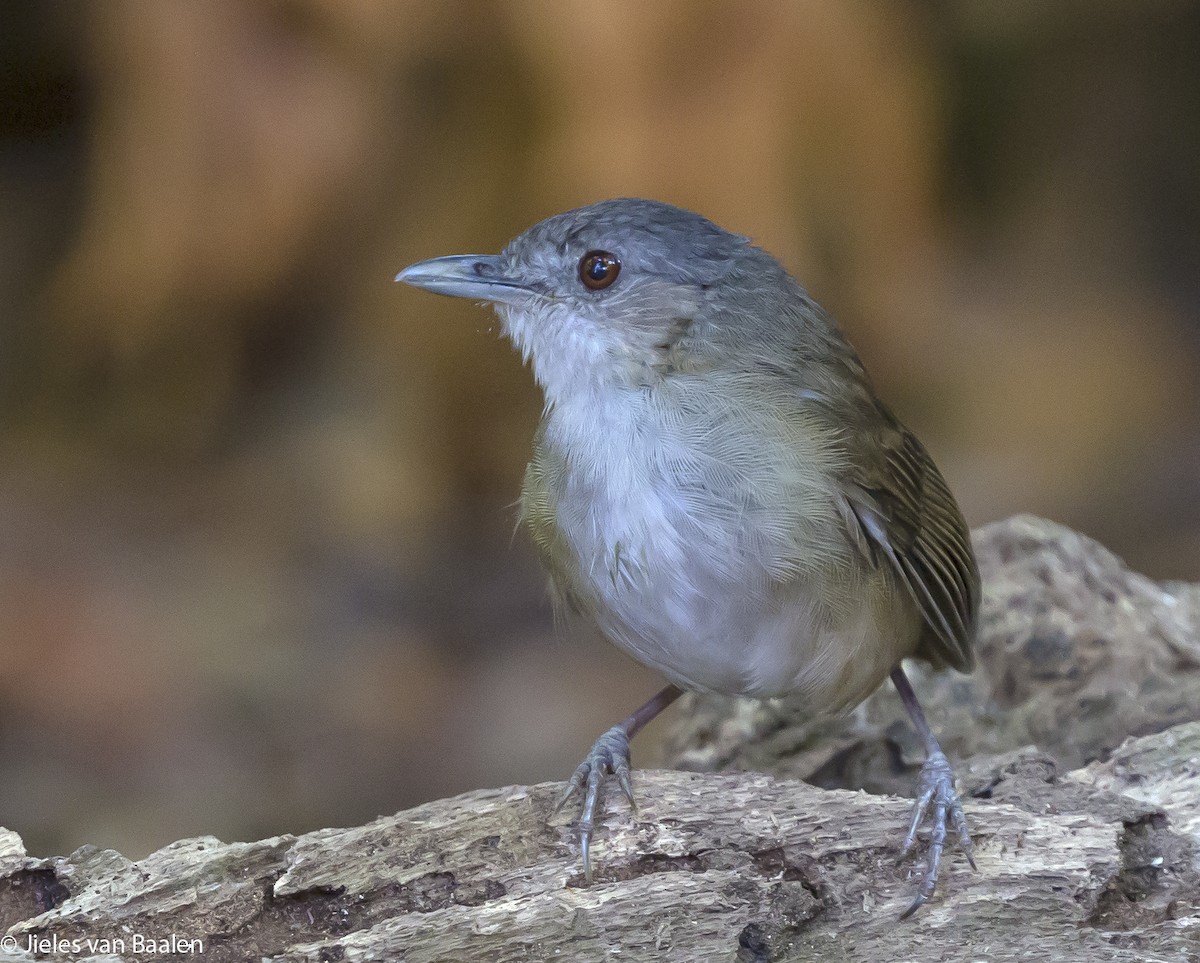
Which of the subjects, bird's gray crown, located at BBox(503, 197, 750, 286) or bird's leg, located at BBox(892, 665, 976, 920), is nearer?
bird's leg, located at BBox(892, 665, 976, 920)

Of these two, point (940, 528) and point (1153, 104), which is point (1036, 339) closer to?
point (1153, 104)

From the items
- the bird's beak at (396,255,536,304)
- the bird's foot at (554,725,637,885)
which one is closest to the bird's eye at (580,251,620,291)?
the bird's beak at (396,255,536,304)

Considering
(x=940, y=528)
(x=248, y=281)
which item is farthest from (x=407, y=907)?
(x=248, y=281)

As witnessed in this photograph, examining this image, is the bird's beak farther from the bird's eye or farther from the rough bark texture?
the rough bark texture

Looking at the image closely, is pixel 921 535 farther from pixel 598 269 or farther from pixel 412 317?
pixel 412 317

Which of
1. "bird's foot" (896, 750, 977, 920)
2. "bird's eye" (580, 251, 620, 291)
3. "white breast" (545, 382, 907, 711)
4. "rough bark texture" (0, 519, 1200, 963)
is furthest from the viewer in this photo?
"bird's eye" (580, 251, 620, 291)

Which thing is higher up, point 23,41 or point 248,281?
point 23,41

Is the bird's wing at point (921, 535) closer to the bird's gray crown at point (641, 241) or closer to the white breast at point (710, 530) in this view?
the white breast at point (710, 530)
